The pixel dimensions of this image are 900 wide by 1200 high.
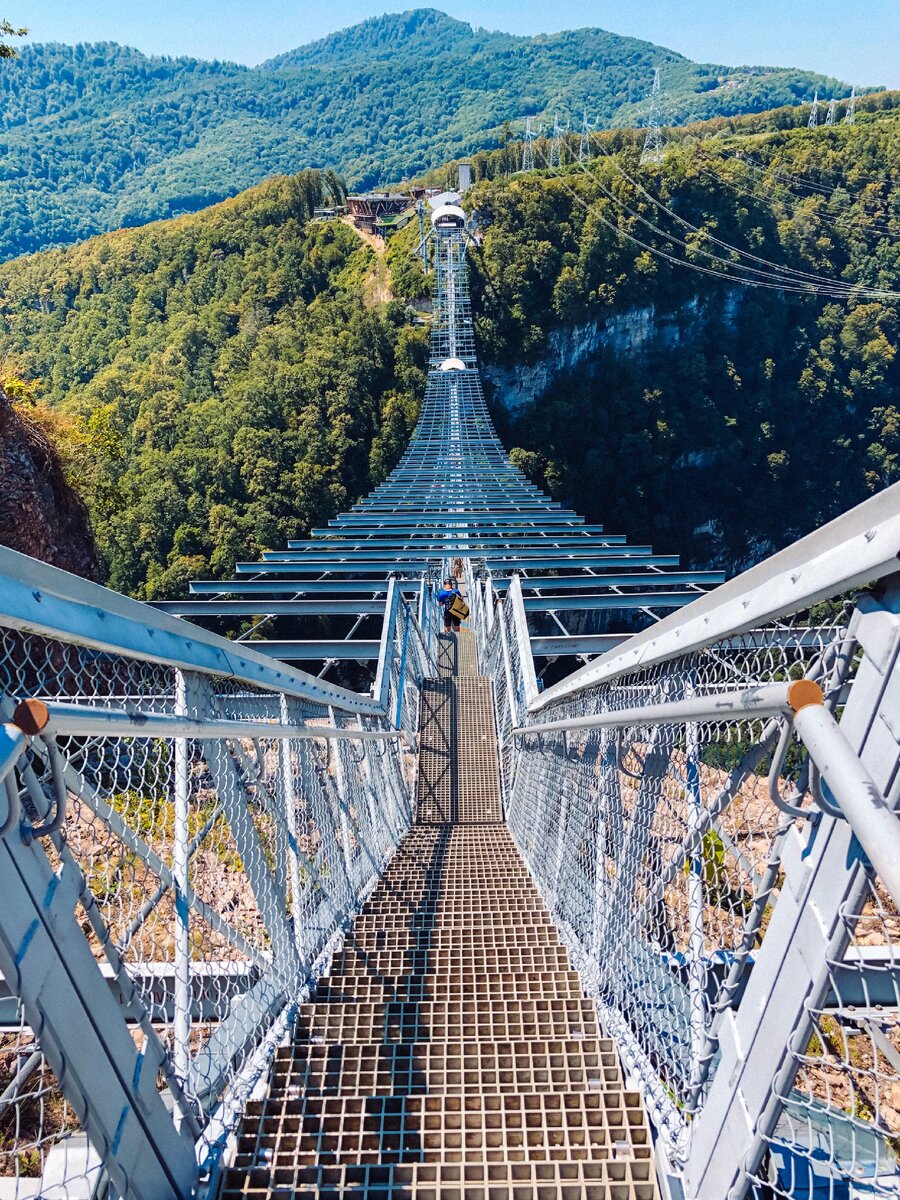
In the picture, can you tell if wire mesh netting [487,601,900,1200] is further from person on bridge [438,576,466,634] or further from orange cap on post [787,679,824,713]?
person on bridge [438,576,466,634]

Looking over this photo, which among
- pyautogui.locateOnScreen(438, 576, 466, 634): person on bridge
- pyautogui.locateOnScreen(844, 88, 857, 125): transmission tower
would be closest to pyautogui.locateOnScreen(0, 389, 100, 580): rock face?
pyautogui.locateOnScreen(438, 576, 466, 634): person on bridge

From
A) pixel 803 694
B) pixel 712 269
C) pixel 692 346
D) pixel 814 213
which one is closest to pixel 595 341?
pixel 692 346

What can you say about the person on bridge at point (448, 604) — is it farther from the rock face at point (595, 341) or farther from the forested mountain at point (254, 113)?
the forested mountain at point (254, 113)

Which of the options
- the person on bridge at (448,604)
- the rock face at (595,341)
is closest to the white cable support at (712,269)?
the rock face at (595,341)

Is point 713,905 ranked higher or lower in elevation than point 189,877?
lower

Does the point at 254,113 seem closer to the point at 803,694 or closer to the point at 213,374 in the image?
the point at 213,374

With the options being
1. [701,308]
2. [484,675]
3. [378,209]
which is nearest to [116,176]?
[378,209]
